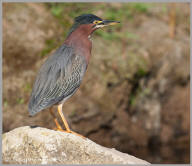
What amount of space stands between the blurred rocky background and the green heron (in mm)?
3141

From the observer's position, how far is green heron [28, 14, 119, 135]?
475 centimetres

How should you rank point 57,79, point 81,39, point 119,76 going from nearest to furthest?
point 57,79 → point 81,39 → point 119,76

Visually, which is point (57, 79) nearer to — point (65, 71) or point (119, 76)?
point (65, 71)

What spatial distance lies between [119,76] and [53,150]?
5.52 meters

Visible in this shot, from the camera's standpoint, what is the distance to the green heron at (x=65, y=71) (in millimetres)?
4746

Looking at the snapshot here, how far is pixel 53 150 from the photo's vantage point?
169 inches

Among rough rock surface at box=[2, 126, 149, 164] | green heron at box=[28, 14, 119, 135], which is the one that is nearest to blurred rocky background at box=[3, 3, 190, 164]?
green heron at box=[28, 14, 119, 135]

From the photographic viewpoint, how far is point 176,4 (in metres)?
12.8

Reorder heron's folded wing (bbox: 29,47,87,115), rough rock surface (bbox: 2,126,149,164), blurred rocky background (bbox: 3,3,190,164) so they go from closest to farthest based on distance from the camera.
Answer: rough rock surface (bbox: 2,126,149,164)
heron's folded wing (bbox: 29,47,87,115)
blurred rocky background (bbox: 3,3,190,164)

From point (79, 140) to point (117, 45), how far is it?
6.15 meters

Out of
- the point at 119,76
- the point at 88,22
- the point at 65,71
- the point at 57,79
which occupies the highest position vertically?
the point at 88,22

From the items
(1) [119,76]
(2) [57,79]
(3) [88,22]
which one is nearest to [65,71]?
(2) [57,79]

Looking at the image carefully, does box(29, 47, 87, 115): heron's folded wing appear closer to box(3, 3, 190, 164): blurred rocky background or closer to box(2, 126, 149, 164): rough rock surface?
box(2, 126, 149, 164): rough rock surface

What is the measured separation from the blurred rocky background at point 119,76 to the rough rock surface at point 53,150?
3.28 meters
